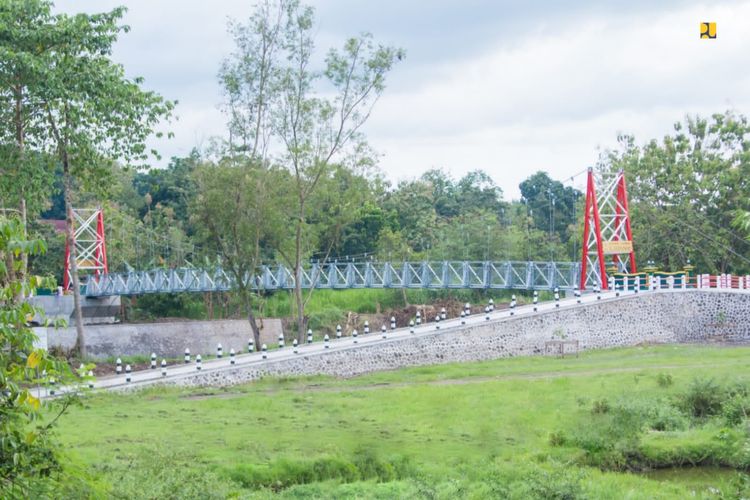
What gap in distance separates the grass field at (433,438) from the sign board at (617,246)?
8906 mm

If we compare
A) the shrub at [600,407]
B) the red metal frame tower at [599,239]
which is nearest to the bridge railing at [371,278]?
the red metal frame tower at [599,239]

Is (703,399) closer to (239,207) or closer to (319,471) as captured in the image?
(319,471)

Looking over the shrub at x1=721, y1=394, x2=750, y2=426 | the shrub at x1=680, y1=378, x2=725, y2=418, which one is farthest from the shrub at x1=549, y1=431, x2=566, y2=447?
the shrub at x1=680, y1=378, x2=725, y2=418

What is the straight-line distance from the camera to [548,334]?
24.2m

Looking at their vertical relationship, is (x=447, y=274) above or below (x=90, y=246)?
below

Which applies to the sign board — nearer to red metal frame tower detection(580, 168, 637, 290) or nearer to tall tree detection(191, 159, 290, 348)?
red metal frame tower detection(580, 168, 637, 290)

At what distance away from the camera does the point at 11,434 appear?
17.4 ft

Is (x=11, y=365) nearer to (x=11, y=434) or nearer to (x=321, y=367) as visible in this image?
(x=11, y=434)

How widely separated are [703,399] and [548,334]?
354 inches

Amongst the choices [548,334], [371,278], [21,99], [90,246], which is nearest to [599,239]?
[548,334]

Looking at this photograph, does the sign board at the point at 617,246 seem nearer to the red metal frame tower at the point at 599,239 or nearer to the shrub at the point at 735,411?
the red metal frame tower at the point at 599,239

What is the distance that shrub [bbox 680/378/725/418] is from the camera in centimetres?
1507

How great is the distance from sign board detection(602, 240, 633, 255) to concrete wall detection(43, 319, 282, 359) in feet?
33.0

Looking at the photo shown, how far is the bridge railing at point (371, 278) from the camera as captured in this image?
26.8 meters
